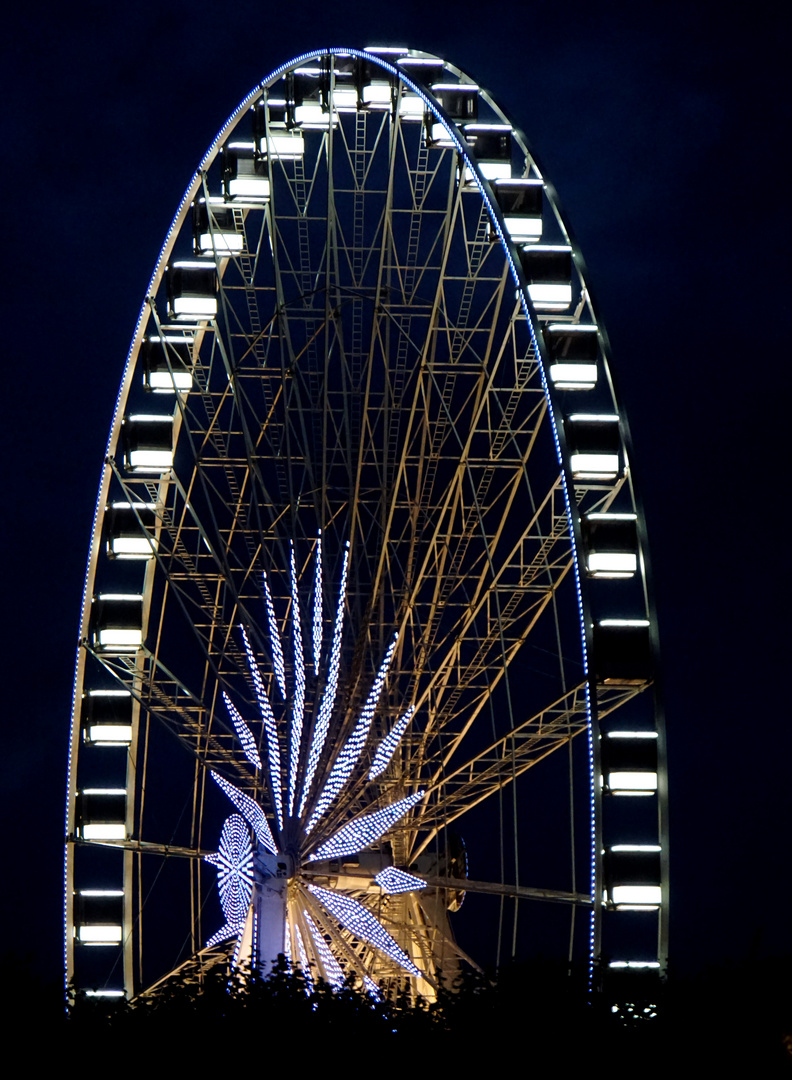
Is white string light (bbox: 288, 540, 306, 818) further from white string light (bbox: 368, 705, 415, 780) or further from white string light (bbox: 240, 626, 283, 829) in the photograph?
white string light (bbox: 368, 705, 415, 780)

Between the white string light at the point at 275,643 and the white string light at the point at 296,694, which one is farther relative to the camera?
the white string light at the point at 275,643

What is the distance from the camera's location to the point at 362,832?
3103 centimetres

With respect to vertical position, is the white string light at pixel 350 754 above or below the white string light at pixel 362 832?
above

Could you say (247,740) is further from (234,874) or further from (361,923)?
(361,923)

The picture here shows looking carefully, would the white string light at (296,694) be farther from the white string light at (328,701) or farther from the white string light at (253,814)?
the white string light at (253,814)

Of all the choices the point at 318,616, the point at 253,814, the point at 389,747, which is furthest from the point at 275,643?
the point at 253,814

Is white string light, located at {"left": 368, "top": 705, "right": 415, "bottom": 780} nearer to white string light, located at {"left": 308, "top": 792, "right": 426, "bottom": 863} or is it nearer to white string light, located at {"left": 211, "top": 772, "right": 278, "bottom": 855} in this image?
white string light, located at {"left": 308, "top": 792, "right": 426, "bottom": 863}

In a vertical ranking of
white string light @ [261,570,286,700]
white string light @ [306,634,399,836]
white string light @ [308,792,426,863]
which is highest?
white string light @ [261,570,286,700]

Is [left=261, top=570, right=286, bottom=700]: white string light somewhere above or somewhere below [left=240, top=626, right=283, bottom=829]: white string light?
above

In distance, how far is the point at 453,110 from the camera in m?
30.4

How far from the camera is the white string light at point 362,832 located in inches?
1210

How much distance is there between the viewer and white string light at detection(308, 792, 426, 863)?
1210 inches

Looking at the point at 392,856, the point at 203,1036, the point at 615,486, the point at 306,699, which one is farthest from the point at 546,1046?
the point at 392,856

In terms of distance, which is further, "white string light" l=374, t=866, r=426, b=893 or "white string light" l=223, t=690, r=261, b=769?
"white string light" l=374, t=866, r=426, b=893
